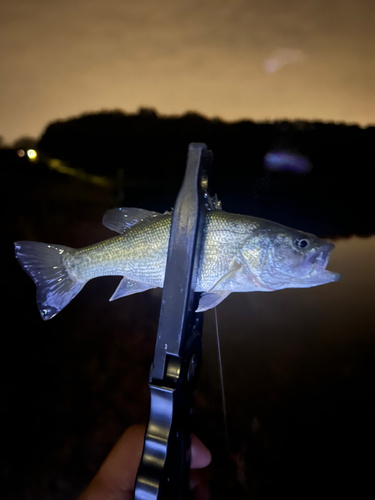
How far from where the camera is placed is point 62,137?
2.95 feet

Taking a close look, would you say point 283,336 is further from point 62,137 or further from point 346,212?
point 62,137

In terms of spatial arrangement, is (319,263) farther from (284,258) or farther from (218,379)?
(218,379)

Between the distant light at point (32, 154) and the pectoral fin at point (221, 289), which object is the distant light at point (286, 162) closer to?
the pectoral fin at point (221, 289)

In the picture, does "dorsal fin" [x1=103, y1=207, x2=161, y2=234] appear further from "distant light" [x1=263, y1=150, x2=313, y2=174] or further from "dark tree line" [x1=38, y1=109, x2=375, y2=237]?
"distant light" [x1=263, y1=150, x2=313, y2=174]

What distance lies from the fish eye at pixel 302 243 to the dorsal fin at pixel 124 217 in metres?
0.33

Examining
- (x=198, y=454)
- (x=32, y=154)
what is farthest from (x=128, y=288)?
(x=32, y=154)

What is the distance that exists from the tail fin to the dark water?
0.30 metres

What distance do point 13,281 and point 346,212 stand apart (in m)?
1.24

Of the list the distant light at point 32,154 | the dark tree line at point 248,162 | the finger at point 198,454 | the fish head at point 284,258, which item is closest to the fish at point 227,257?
the fish head at point 284,258

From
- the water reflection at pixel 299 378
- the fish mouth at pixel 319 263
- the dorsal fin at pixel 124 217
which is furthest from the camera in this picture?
the water reflection at pixel 299 378

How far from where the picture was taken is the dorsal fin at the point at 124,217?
589 mm

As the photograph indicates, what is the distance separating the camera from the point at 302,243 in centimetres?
49

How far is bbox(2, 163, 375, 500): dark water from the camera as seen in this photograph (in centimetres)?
73

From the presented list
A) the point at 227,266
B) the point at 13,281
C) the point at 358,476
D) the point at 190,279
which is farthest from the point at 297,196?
the point at 13,281
